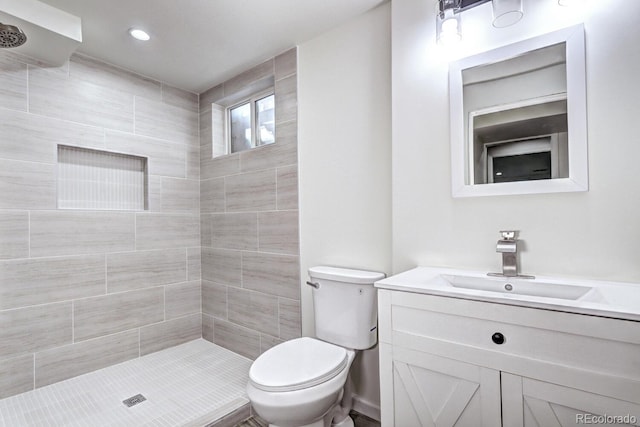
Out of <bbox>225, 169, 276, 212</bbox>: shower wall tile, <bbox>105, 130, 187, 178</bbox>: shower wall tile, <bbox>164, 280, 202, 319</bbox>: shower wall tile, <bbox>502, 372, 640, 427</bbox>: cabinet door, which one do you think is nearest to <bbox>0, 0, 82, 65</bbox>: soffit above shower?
<bbox>105, 130, 187, 178</bbox>: shower wall tile

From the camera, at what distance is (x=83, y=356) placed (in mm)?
2275

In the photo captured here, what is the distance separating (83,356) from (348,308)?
1.97 metres

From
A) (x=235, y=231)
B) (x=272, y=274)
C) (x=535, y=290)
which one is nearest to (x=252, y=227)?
(x=235, y=231)

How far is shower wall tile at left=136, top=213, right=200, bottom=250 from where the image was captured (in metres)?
2.60

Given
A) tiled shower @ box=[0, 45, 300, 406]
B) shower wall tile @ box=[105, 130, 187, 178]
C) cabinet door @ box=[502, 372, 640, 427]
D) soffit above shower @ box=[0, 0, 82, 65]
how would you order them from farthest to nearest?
shower wall tile @ box=[105, 130, 187, 178]
tiled shower @ box=[0, 45, 300, 406]
soffit above shower @ box=[0, 0, 82, 65]
cabinet door @ box=[502, 372, 640, 427]

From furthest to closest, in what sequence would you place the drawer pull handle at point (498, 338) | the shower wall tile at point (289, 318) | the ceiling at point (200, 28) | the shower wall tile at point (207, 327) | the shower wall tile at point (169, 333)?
the shower wall tile at point (207, 327)
the shower wall tile at point (169, 333)
the shower wall tile at point (289, 318)
the ceiling at point (200, 28)
the drawer pull handle at point (498, 338)

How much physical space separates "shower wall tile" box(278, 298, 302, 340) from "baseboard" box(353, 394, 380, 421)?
54cm

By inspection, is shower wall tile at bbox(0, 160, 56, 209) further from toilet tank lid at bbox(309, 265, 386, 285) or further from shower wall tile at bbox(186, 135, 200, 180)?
toilet tank lid at bbox(309, 265, 386, 285)

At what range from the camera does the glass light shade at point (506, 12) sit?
132cm

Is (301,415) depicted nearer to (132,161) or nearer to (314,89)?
(314,89)

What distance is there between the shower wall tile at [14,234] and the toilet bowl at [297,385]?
5.75 ft

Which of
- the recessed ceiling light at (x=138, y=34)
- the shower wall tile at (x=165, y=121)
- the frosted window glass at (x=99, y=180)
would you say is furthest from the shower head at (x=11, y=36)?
the shower wall tile at (x=165, y=121)

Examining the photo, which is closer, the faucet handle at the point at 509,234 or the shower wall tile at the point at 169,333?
the faucet handle at the point at 509,234

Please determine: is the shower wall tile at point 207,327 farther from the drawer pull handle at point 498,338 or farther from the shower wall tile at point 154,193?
the drawer pull handle at point 498,338
